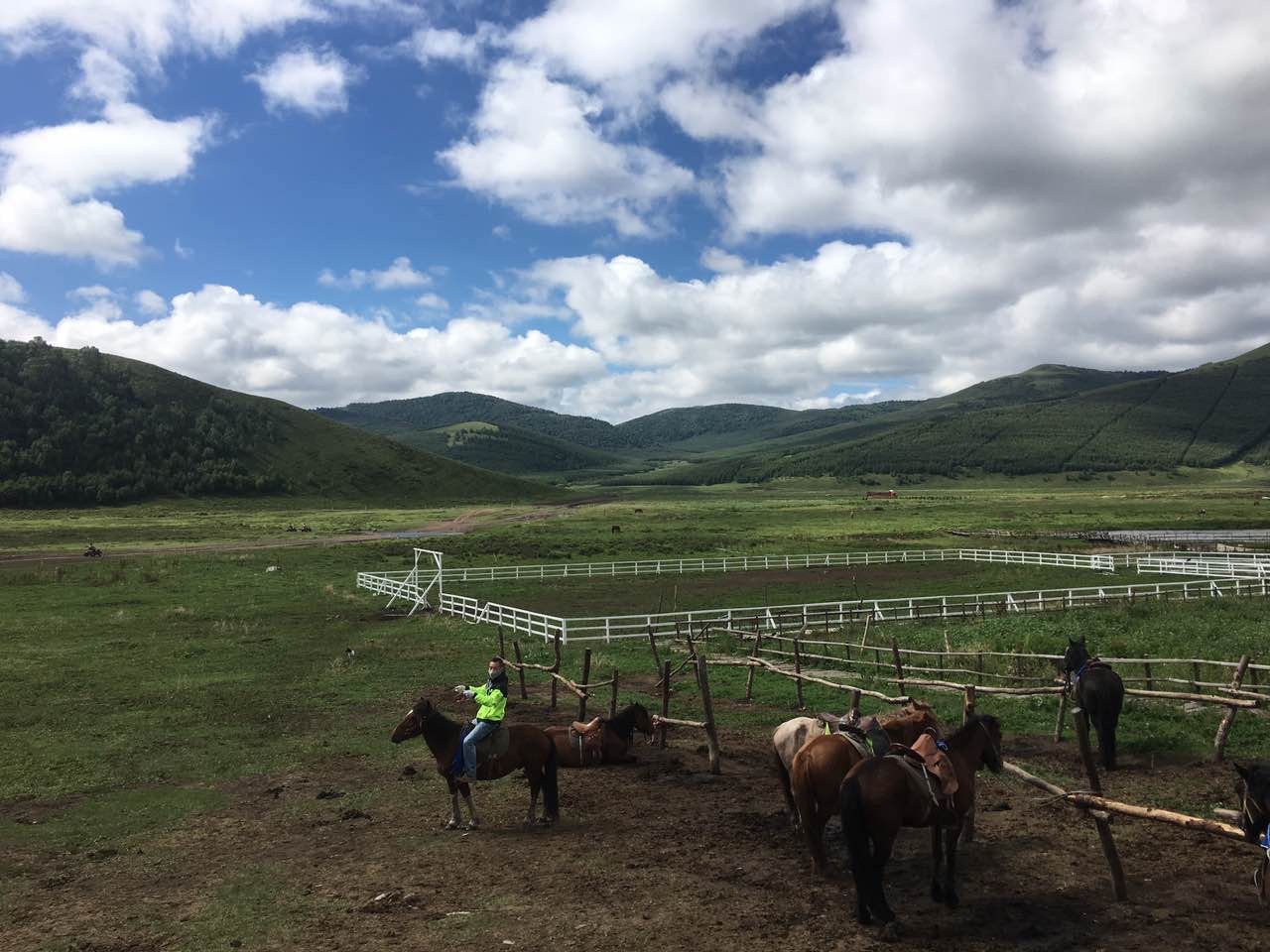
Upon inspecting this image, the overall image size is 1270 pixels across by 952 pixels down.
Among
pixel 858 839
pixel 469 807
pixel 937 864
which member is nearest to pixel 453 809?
pixel 469 807

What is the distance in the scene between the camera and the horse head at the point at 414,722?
1034cm

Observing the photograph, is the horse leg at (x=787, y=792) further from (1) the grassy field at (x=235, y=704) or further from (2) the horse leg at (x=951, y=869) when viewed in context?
(1) the grassy field at (x=235, y=704)

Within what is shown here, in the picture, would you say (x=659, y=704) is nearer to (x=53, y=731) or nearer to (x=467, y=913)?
(x=467, y=913)

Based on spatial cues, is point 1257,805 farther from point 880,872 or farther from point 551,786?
point 551,786

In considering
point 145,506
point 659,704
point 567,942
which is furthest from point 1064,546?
point 145,506

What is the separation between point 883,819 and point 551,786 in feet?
16.9

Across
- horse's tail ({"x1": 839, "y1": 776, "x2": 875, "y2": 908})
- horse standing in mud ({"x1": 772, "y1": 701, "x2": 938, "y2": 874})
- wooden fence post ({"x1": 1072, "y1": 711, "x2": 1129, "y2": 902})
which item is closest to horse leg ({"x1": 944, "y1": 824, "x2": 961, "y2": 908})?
horse's tail ({"x1": 839, "y1": 776, "x2": 875, "y2": 908})

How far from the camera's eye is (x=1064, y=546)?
56812 mm

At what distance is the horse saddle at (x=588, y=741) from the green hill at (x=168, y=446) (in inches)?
5093

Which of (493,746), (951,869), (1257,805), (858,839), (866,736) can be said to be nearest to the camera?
(1257,805)

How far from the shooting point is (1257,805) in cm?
661

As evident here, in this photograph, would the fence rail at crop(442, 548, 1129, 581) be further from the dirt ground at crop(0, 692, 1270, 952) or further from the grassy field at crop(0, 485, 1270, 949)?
the dirt ground at crop(0, 692, 1270, 952)

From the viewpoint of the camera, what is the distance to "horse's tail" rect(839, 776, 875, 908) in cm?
730

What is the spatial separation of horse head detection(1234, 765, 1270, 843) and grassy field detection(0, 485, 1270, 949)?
424cm
